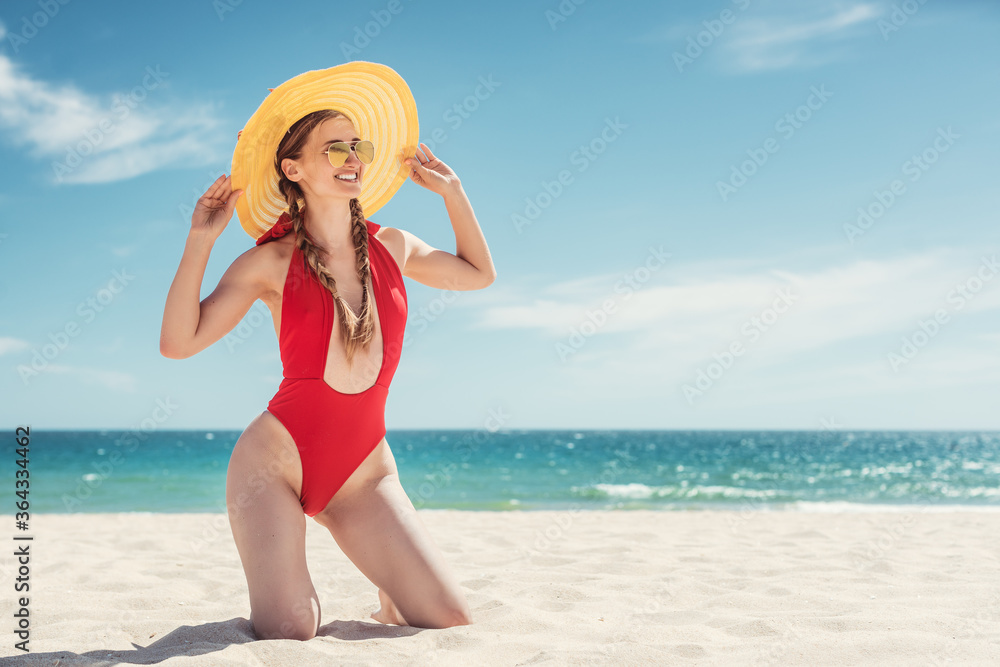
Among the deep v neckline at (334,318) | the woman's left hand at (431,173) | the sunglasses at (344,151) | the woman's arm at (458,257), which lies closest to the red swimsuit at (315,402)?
the deep v neckline at (334,318)

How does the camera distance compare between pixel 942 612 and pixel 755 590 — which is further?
pixel 755 590

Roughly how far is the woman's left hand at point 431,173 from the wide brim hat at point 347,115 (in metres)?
0.04

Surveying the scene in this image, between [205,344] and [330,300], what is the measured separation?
1.75 ft

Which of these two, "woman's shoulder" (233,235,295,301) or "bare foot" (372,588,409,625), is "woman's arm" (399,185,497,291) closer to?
"woman's shoulder" (233,235,295,301)

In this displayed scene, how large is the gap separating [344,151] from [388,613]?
6.87 ft

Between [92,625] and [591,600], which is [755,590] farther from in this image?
[92,625]

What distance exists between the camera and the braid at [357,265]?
10.0ft

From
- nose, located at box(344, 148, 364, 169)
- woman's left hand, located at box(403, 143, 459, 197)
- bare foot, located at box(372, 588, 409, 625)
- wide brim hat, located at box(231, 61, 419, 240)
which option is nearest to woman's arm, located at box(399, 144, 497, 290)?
woman's left hand, located at box(403, 143, 459, 197)

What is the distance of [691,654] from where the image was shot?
8.84 feet

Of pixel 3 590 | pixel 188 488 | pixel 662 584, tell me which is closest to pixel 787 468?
pixel 188 488

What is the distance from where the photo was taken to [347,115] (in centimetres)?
Answer: 336

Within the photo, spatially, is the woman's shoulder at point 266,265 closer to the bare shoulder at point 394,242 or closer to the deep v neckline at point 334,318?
the deep v neckline at point 334,318

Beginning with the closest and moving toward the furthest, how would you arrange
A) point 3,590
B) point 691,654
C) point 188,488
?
point 691,654
point 3,590
point 188,488

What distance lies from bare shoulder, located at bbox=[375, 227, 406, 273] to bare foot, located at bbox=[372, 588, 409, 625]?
60.4 inches
